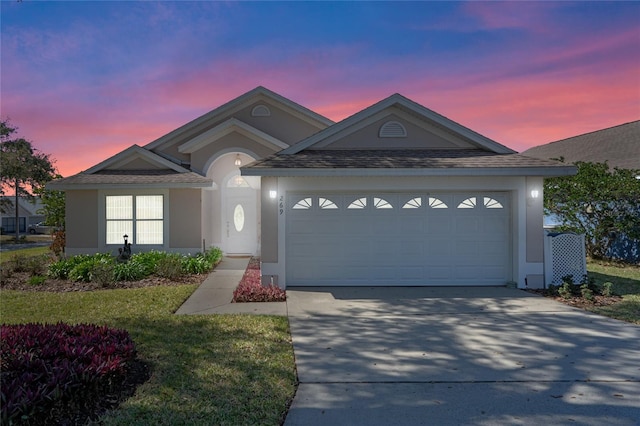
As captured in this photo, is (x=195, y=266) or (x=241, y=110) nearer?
(x=195, y=266)

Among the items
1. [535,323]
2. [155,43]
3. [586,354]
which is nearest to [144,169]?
[155,43]

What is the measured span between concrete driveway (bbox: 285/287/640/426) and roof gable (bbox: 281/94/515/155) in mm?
4286

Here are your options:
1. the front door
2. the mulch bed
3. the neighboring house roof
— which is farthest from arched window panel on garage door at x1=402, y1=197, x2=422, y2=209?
the neighboring house roof

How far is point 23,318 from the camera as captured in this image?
759 centimetres

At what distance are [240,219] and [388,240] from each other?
7.46m

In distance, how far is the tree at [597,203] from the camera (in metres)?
14.1

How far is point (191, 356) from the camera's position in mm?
5422

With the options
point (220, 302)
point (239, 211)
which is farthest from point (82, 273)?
point (239, 211)

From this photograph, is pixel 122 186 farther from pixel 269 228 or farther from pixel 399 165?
pixel 399 165

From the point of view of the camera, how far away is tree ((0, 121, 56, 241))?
3236cm

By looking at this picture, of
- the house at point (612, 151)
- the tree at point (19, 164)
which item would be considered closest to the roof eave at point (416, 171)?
the house at point (612, 151)

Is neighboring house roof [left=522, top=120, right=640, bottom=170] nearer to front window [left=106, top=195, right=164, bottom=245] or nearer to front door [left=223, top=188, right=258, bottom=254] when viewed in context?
front door [left=223, top=188, right=258, bottom=254]

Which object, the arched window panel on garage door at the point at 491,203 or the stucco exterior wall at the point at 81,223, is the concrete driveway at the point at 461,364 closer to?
the arched window panel on garage door at the point at 491,203

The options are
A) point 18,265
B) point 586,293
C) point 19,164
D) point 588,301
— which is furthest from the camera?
point 19,164
